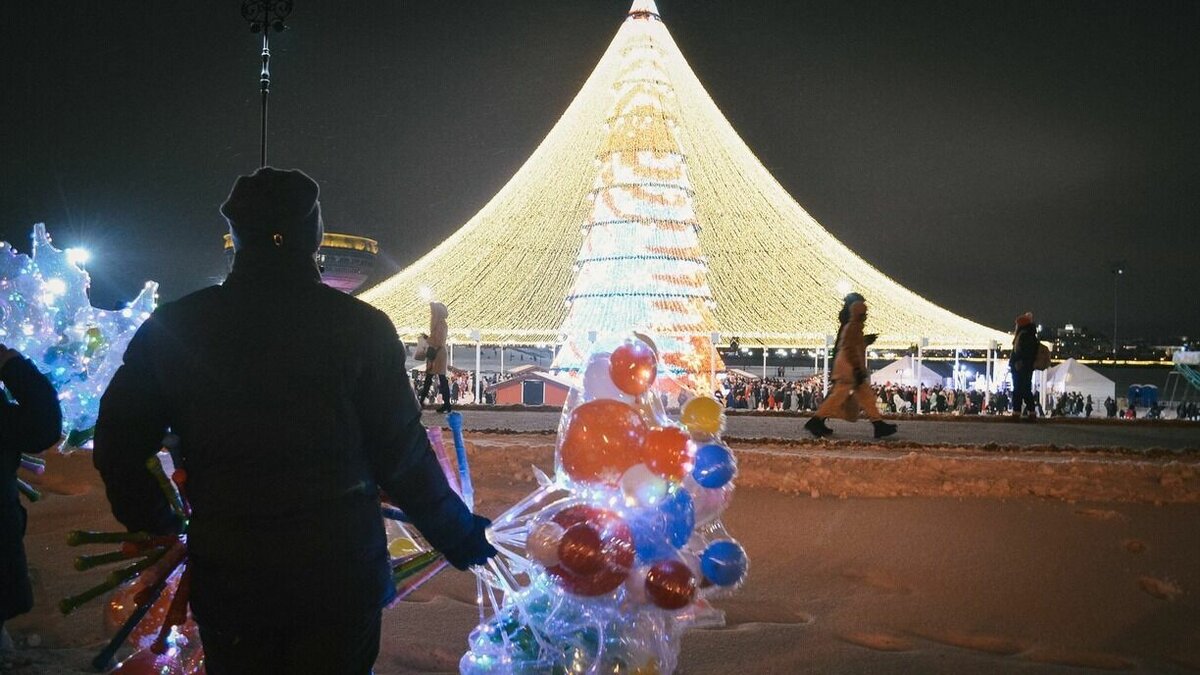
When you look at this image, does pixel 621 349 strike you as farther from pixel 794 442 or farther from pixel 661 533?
pixel 794 442

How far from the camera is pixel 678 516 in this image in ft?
9.61

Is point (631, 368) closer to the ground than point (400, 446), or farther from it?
farther from it

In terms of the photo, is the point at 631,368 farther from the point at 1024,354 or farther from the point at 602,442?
the point at 1024,354

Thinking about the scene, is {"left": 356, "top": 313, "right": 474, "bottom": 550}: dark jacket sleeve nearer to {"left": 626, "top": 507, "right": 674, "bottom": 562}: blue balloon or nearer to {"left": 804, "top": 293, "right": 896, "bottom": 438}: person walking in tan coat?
{"left": 626, "top": 507, "right": 674, "bottom": 562}: blue balloon

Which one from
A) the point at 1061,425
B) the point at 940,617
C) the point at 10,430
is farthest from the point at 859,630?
the point at 1061,425

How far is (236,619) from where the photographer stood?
5.93ft

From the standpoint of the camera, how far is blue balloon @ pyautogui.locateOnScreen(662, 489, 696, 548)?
2904mm

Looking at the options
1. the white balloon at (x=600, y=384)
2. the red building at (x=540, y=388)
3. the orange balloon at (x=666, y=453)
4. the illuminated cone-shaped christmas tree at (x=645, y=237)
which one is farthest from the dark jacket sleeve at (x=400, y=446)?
the illuminated cone-shaped christmas tree at (x=645, y=237)

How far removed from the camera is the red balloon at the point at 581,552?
8.69 ft

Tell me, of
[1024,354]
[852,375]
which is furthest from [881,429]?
[1024,354]

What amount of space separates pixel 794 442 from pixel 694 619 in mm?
4388

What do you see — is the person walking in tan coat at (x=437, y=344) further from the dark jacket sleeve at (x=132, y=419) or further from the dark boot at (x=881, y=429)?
the dark jacket sleeve at (x=132, y=419)

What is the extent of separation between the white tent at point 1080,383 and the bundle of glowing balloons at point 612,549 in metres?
23.4

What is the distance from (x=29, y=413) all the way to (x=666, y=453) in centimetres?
239
